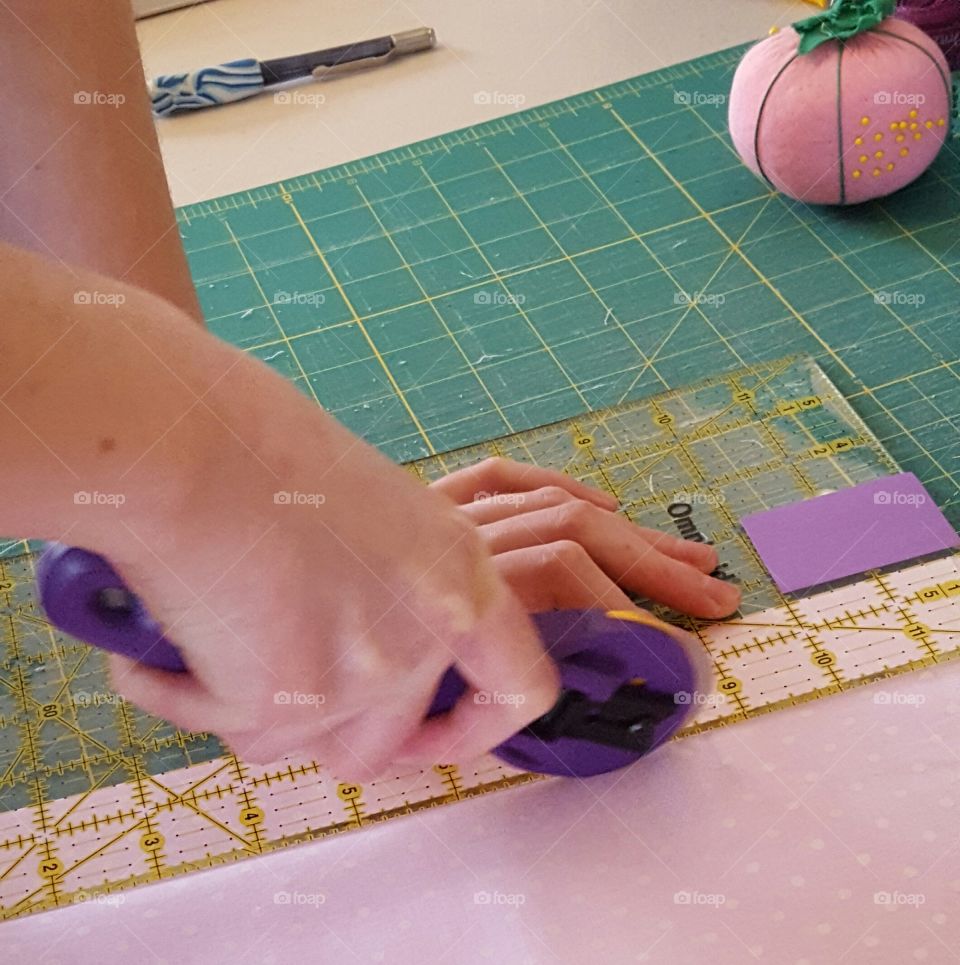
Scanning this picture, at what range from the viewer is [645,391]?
4.52 feet

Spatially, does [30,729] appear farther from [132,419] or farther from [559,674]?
[132,419]

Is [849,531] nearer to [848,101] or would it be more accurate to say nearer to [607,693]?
[607,693]

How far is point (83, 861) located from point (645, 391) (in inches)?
28.6

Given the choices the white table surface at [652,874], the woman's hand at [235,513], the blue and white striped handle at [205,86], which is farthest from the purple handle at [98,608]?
the blue and white striped handle at [205,86]

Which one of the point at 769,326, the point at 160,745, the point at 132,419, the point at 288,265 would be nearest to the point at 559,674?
the point at 160,745

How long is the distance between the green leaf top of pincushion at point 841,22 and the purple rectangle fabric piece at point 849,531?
0.55 m

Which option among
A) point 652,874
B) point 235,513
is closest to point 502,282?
point 652,874

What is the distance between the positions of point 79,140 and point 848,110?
887mm

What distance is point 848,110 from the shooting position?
56.7 inches

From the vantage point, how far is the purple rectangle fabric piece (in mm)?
1137

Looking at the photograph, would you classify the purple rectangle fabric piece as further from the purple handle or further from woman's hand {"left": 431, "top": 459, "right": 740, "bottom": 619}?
the purple handle

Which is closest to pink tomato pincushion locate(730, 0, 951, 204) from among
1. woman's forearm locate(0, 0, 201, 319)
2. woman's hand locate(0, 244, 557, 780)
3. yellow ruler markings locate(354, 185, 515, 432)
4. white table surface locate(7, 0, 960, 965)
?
yellow ruler markings locate(354, 185, 515, 432)

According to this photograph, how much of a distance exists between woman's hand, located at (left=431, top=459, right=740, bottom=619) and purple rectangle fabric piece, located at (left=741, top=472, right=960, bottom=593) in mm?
59

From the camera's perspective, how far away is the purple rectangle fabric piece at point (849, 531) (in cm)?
114
